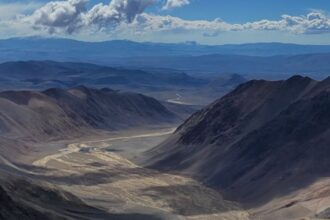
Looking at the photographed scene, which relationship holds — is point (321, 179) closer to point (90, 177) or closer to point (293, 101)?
point (293, 101)

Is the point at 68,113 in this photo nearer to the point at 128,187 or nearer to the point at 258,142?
the point at 128,187

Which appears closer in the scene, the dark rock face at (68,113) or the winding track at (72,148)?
the winding track at (72,148)

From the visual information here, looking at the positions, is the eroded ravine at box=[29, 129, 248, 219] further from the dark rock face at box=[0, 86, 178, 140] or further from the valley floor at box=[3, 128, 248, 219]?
the dark rock face at box=[0, 86, 178, 140]

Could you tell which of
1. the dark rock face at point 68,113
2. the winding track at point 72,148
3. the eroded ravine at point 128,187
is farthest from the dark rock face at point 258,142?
the dark rock face at point 68,113

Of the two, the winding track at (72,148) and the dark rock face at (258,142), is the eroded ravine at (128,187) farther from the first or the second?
the dark rock face at (258,142)

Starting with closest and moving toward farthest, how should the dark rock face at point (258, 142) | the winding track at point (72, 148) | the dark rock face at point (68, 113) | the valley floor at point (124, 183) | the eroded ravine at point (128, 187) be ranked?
1. the eroded ravine at point (128, 187)
2. the valley floor at point (124, 183)
3. the dark rock face at point (258, 142)
4. the winding track at point (72, 148)
5. the dark rock face at point (68, 113)

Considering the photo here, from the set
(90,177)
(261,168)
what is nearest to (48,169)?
(90,177)

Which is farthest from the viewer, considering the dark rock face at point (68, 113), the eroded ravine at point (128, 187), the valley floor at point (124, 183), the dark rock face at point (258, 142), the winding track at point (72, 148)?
the dark rock face at point (68, 113)

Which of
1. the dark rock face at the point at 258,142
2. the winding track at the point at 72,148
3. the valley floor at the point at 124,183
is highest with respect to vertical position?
the dark rock face at the point at 258,142

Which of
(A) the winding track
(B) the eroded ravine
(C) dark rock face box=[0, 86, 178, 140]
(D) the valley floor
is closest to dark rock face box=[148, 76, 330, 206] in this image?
(B) the eroded ravine

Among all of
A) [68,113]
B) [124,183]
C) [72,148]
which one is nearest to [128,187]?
[124,183]
